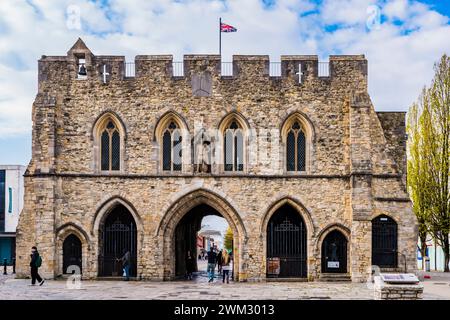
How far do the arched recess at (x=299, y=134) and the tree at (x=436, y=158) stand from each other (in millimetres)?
13690

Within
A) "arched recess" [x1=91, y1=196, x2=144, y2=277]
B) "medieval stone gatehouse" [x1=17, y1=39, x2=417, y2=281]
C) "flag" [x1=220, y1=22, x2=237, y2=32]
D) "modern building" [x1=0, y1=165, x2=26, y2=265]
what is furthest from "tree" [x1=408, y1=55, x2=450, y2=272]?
"modern building" [x1=0, y1=165, x2=26, y2=265]

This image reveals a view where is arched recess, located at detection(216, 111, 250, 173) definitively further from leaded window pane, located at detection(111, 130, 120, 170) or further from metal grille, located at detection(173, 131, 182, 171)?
leaded window pane, located at detection(111, 130, 120, 170)

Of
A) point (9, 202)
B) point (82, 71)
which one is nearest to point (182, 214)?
point (82, 71)

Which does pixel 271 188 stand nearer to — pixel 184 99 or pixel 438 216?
pixel 184 99

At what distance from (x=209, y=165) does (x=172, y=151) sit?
155 cm

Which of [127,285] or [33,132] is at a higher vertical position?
[33,132]

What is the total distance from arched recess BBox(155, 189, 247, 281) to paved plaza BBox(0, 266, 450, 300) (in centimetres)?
101

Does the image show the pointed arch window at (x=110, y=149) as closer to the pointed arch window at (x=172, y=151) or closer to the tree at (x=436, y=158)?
the pointed arch window at (x=172, y=151)

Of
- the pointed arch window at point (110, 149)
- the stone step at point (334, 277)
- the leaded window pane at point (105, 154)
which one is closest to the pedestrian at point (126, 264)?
the pointed arch window at point (110, 149)

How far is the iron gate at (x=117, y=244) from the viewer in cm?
2664

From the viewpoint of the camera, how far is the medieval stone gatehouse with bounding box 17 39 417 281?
86.2 feet

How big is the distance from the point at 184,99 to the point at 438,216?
1816 centimetres

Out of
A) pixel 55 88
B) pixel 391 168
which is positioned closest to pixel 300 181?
pixel 391 168

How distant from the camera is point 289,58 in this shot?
26.8m
